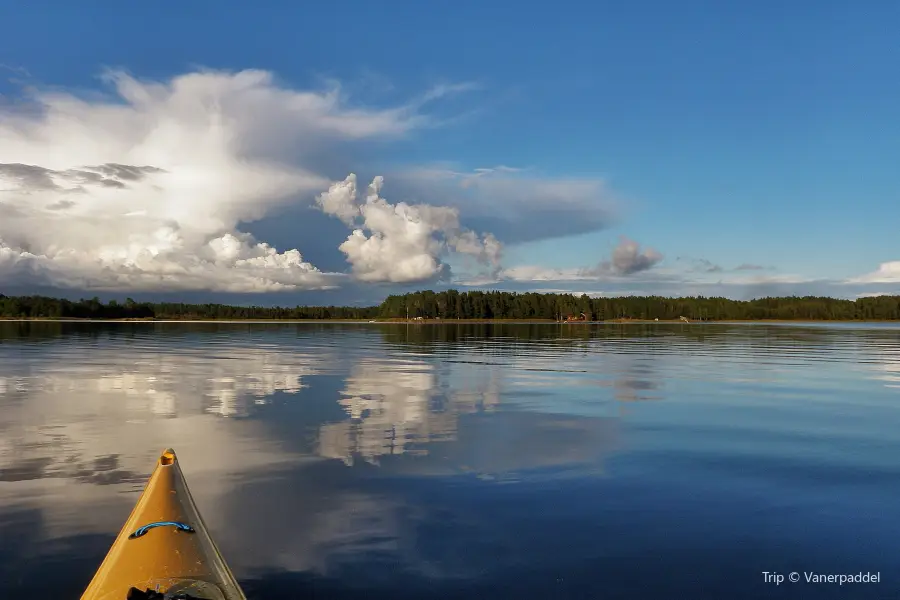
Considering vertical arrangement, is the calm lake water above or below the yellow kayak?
below

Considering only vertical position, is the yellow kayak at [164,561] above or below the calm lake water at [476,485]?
above

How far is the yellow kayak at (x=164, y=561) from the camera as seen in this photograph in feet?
29.7

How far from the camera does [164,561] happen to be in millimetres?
9789

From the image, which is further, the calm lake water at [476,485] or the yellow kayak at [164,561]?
the calm lake water at [476,485]

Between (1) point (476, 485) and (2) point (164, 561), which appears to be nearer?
(2) point (164, 561)

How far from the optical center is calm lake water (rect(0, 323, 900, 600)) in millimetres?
11227

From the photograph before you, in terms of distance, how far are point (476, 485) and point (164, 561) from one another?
8568 mm

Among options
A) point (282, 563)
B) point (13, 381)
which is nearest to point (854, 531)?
point (282, 563)

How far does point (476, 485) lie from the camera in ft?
54.3

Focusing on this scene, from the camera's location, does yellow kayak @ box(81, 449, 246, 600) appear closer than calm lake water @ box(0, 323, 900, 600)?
Yes

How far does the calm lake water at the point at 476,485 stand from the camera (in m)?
11.2

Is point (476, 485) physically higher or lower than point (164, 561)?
lower

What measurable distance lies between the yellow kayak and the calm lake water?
111 centimetres

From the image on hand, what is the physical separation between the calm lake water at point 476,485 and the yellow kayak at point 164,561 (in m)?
1.11
